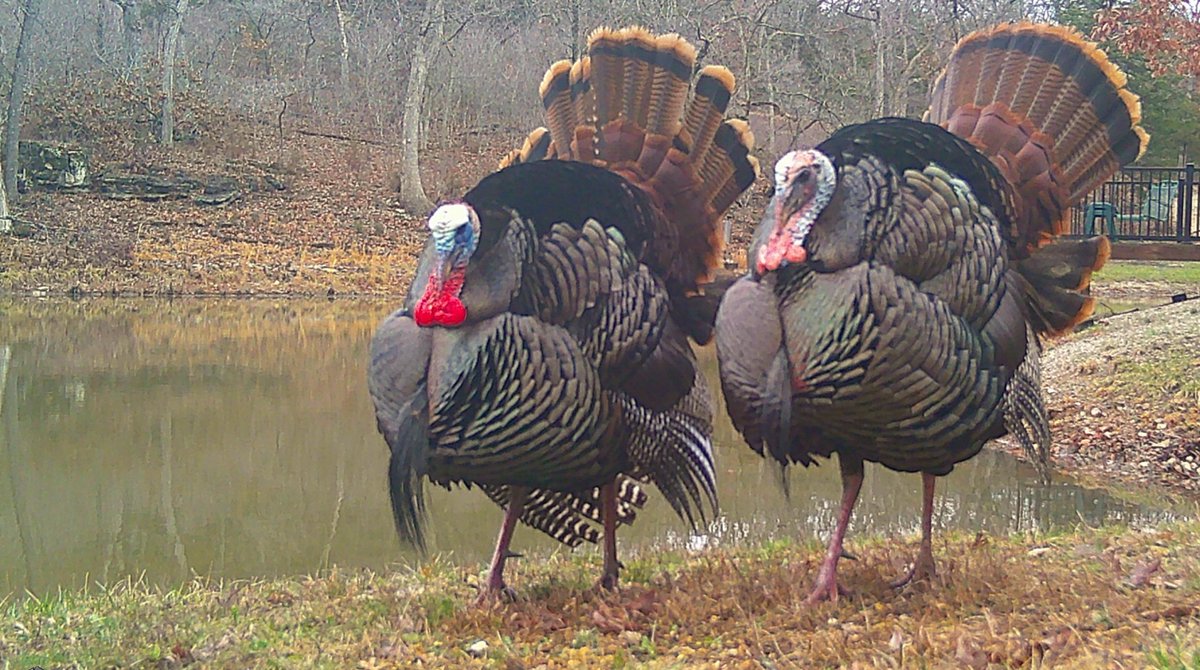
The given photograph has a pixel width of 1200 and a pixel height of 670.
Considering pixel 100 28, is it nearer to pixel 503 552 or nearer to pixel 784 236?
pixel 503 552

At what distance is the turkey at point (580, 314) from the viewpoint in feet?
12.7

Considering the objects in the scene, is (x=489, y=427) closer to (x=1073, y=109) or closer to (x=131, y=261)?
(x=1073, y=109)

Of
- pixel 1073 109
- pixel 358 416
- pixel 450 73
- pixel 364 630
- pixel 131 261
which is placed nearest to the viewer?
pixel 364 630

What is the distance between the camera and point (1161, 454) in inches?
361

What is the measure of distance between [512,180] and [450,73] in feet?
103

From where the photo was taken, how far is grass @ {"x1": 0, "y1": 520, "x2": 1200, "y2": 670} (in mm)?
3400

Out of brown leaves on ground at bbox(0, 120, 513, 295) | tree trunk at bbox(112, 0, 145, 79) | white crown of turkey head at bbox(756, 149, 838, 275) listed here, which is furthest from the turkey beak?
tree trunk at bbox(112, 0, 145, 79)

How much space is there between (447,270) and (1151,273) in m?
22.7

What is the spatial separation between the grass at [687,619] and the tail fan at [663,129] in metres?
1.43

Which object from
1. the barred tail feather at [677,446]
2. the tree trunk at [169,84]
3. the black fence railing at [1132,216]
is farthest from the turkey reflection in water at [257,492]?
the tree trunk at [169,84]

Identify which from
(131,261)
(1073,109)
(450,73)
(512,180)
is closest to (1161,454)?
(1073,109)

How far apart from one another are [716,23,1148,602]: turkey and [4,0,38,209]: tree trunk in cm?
2474

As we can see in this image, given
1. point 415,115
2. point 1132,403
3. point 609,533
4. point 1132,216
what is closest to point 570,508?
point 609,533

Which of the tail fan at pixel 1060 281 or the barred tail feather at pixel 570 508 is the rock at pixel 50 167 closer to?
the barred tail feather at pixel 570 508
